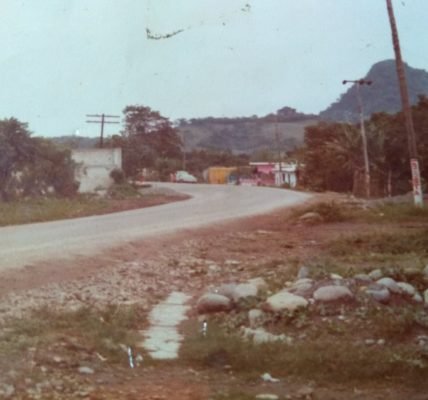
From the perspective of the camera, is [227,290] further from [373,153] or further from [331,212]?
[373,153]

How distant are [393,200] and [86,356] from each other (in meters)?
10.3

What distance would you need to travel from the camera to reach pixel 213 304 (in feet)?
25.3

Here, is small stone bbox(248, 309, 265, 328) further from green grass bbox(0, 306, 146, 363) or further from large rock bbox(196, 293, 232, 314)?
green grass bbox(0, 306, 146, 363)

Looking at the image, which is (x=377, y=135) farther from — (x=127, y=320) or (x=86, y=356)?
(x=86, y=356)

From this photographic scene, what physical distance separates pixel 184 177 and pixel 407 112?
1122 cm

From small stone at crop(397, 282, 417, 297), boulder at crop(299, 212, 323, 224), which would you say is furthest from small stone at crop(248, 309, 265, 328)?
boulder at crop(299, 212, 323, 224)

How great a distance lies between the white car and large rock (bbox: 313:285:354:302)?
16.3 metres

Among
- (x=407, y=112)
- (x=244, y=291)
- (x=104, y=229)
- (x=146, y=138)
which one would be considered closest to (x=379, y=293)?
(x=244, y=291)

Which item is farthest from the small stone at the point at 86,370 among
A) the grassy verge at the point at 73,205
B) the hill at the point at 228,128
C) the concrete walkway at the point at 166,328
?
the grassy verge at the point at 73,205

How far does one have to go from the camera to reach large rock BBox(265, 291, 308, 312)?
7152 millimetres

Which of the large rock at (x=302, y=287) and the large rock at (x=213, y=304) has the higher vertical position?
the large rock at (x=302, y=287)

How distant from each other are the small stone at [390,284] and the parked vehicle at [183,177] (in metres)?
15.8

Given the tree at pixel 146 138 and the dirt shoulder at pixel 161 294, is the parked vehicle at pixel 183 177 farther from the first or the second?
the dirt shoulder at pixel 161 294

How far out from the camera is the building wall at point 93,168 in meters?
20.7
